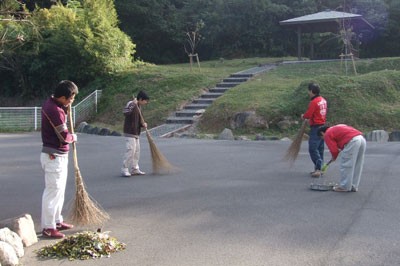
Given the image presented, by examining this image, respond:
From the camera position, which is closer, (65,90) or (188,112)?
(65,90)

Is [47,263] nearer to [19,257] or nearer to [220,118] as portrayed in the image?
[19,257]

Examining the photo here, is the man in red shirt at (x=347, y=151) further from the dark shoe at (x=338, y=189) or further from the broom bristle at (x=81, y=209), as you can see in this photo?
the broom bristle at (x=81, y=209)

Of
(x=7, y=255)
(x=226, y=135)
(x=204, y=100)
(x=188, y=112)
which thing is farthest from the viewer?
(x=204, y=100)

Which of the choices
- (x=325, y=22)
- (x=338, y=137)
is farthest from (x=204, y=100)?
(x=338, y=137)

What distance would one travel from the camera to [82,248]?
198 inches

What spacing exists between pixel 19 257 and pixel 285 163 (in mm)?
6794

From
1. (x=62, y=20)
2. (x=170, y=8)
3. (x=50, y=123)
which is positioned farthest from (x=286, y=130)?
(x=170, y=8)

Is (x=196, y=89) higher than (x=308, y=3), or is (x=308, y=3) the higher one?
(x=308, y=3)

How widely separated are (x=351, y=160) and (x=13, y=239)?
16.5ft

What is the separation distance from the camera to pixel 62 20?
25.5 meters

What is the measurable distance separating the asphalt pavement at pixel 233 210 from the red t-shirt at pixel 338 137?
73 cm

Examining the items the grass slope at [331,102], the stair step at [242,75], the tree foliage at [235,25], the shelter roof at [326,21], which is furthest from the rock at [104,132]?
the tree foliage at [235,25]

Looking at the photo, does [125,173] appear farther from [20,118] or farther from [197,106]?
[20,118]

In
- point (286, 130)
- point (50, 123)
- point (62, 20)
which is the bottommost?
point (286, 130)
